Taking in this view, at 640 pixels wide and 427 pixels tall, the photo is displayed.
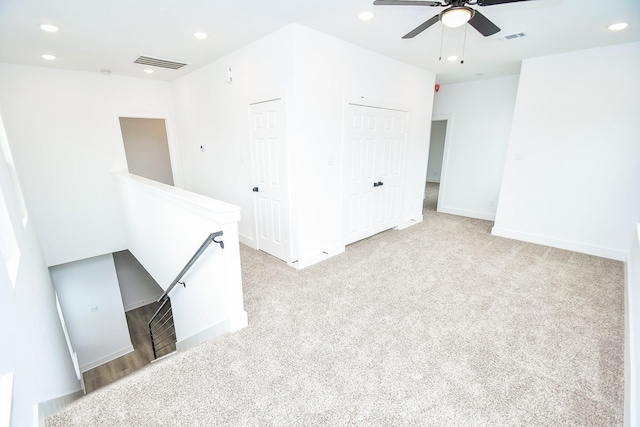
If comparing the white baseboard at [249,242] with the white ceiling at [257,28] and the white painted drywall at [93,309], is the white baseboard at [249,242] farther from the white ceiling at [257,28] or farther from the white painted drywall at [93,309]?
the white painted drywall at [93,309]

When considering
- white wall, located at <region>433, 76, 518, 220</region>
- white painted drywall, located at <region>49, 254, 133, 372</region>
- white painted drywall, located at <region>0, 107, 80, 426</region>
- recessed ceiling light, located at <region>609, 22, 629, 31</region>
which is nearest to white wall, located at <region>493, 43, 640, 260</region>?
recessed ceiling light, located at <region>609, 22, 629, 31</region>

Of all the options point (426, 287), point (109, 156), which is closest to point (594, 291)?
point (426, 287)

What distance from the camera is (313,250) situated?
354cm

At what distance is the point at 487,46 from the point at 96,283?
7.79 metres

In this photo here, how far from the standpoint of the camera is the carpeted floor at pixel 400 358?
5.21 ft

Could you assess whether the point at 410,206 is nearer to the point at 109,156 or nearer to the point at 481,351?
the point at 481,351

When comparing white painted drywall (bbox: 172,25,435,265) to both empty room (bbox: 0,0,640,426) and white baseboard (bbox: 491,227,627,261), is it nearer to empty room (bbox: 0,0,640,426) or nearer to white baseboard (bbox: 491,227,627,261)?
empty room (bbox: 0,0,640,426)

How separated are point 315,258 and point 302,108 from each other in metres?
1.86

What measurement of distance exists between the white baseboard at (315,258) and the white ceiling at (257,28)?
264cm

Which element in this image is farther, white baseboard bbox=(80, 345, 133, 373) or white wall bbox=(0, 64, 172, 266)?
white baseboard bbox=(80, 345, 133, 373)

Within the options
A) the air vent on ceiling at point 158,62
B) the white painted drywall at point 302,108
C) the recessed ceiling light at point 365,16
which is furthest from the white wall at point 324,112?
the air vent on ceiling at point 158,62

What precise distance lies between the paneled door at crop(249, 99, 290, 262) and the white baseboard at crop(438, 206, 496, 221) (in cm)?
422

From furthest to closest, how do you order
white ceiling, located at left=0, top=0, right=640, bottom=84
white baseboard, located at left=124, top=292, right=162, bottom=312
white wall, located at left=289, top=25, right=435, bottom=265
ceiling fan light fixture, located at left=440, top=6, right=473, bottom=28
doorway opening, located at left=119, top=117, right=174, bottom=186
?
1. doorway opening, located at left=119, top=117, right=174, bottom=186
2. white baseboard, located at left=124, top=292, right=162, bottom=312
3. white wall, located at left=289, top=25, right=435, bottom=265
4. white ceiling, located at left=0, top=0, right=640, bottom=84
5. ceiling fan light fixture, located at left=440, top=6, right=473, bottom=28

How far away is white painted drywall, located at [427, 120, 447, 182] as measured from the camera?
9789 millimetres
